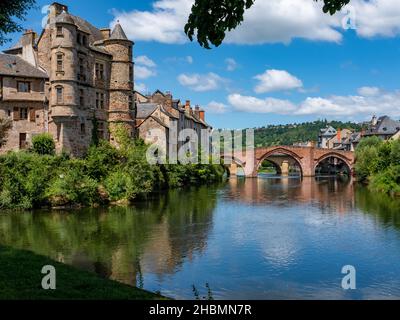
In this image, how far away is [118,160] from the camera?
42.2 meters

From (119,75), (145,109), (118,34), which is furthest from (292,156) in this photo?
(118,34)

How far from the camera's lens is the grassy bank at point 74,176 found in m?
34.3

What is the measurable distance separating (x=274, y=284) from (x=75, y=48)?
3090cm

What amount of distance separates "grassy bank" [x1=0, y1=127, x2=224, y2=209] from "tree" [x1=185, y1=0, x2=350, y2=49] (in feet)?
95.6

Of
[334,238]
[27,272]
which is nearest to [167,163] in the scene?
[334,238]

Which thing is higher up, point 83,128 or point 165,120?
point 165,120

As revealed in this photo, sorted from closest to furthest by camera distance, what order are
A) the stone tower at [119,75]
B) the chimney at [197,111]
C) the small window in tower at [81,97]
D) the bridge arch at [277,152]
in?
1. the small window in tower at [81,97]
2. the stone tower at [119,75]
3. the bridge arch at [277,152]
4. the chimney at [197,111]

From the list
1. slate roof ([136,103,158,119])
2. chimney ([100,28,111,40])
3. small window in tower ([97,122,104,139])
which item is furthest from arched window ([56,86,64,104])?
slate roof ([136,103,158,119])

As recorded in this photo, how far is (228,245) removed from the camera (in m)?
23.3

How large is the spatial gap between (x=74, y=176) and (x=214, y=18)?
2991cm

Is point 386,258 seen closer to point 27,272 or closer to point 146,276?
point 146,276

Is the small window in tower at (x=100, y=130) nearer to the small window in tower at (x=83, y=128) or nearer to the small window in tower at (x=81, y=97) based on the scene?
the small window in tower at (x=83, y=128)

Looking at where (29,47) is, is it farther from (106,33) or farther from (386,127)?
(386,127)

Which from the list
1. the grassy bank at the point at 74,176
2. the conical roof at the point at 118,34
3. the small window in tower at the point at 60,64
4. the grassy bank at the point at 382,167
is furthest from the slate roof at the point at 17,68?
the grassy bank at the point at 382,167
